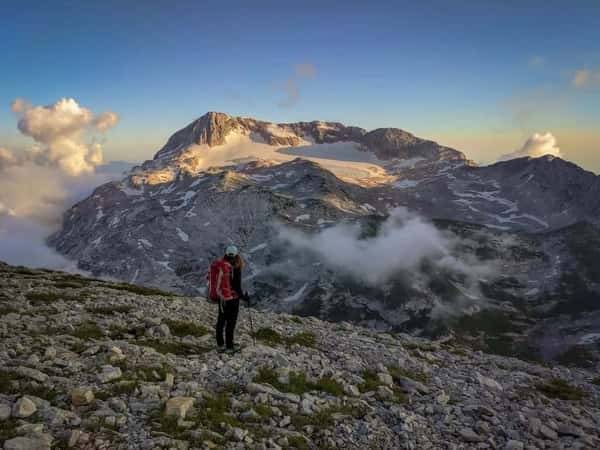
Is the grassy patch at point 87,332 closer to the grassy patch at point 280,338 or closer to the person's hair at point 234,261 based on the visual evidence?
the person's hair at point 234,261

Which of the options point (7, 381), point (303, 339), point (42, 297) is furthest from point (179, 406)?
point (42, 297)

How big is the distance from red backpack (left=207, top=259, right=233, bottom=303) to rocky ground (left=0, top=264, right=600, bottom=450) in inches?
101

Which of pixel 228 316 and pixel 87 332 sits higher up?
pixel 228 316

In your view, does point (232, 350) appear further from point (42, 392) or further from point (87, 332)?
point (42, 392)

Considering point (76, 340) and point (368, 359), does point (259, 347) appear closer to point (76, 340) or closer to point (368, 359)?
point (368, 359)

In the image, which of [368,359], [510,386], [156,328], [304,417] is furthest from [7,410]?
[510,386]

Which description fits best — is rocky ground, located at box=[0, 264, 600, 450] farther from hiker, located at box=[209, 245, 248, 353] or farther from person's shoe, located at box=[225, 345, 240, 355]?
hiker, located at box=[209, 245, 248, 353]

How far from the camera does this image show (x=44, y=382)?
13023 mm

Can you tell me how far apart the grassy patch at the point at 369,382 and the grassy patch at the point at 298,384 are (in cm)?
115

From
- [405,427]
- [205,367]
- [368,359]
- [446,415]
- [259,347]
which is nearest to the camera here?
[405,427]

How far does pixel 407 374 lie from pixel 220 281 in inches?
384

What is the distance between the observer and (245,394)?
14680mm

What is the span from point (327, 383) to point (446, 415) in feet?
14.2

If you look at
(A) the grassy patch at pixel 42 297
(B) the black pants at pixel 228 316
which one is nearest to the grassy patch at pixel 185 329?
(B) the black pants at pixel 228 316
